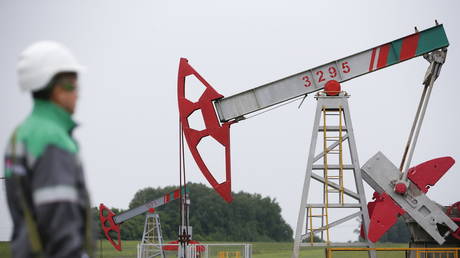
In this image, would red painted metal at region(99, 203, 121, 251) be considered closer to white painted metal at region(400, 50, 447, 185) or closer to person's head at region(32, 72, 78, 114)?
white painted metal at region(400, 50, 447, 185)

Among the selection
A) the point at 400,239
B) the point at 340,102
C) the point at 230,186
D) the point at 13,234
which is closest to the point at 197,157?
the point at 230,186

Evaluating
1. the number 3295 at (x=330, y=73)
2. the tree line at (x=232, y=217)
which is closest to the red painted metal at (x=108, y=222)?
the number 3295 at (x=330, y=73)

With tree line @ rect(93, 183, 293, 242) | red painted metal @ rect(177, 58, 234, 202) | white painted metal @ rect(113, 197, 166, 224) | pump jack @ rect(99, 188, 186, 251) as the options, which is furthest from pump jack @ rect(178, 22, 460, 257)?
tree line @ rect(93, 183, 293, 242)

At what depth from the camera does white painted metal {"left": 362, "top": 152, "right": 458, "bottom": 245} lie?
1143cm

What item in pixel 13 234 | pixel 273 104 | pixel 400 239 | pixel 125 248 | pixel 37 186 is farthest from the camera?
pixel 400 239

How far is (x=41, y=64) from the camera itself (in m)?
1.92

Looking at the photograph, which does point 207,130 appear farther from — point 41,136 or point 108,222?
point 108,222

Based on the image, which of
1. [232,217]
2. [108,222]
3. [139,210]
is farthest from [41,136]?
[232,217]

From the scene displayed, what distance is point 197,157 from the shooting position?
11586mm

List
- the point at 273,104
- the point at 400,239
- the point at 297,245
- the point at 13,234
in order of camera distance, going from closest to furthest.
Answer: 1. the point at 13,234
2. the point at 297,245
3. the point at 273,104
4. the point at 400,239

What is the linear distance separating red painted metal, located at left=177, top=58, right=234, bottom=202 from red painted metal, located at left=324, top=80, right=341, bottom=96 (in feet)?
5.47

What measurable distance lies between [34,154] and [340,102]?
991 cm

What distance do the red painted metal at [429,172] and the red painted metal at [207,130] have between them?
299cm

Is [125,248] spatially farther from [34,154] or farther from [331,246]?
[34,154]
